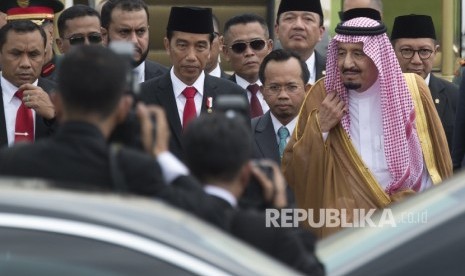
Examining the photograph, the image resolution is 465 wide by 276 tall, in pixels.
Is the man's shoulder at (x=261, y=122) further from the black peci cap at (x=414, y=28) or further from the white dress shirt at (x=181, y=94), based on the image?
the black peci cap at (x=414, y=28)

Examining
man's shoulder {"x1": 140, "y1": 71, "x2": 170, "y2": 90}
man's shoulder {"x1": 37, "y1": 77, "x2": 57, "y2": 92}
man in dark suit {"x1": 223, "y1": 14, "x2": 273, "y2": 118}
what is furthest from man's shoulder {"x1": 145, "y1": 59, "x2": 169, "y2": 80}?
man's shoulder {"x1": 37, "y1": 77, "x2": 57, "y2": 92}

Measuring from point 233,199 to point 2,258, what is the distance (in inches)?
51.6

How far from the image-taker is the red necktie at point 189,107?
8938 millimetres

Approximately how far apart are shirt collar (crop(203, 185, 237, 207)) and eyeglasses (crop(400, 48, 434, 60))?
580cm

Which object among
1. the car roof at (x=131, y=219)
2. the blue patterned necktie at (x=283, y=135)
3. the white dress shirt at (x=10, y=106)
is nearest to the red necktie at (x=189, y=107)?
the blue patterned necktie at (x=283, y=135)

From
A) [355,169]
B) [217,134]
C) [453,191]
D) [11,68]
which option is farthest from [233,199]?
[11,68]

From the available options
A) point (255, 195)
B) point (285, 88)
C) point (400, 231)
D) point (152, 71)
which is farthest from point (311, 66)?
point (255, 195)

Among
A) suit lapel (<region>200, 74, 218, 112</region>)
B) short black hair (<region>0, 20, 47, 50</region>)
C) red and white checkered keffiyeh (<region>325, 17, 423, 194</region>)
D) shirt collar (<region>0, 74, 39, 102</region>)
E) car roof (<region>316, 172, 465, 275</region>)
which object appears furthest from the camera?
short black hair (<region>0, 20, 47, 50</region>)

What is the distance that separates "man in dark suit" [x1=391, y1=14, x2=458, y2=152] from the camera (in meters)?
9.98

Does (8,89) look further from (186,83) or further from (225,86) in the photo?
(225,86)

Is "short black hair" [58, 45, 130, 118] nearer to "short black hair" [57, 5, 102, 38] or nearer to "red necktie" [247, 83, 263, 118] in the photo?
"red necktie" [247, 83, 263, 118]

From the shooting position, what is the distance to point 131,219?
144 inches

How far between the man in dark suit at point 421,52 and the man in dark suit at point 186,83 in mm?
1538

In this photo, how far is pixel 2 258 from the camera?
141 inches
